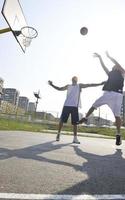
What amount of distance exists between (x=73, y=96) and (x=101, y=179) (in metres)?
6.36

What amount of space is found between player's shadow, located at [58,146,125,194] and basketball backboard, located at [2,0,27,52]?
8140mm

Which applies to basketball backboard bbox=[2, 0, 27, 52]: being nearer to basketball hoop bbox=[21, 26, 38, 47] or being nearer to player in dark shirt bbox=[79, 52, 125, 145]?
basketball hoop bbox=[21, 26, 38, 47]

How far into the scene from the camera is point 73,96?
10383mm

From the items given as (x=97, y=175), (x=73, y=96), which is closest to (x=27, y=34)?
(x=73, y=96)

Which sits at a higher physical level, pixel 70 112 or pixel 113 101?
pixel 113 101

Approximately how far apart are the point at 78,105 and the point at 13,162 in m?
5.63

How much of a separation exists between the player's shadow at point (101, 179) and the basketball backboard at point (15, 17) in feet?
26.7

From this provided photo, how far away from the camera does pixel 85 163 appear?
541 centimetres

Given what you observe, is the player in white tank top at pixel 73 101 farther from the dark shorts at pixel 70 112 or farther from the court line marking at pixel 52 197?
the court line marking at pixel 52 197

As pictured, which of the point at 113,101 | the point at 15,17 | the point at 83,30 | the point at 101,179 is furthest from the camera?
the point at 15,17

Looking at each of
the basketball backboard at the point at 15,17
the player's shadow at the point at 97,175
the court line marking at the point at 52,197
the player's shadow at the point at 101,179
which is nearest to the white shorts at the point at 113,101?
the player's shadow at the point at 97,175

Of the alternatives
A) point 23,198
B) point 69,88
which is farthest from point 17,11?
point 23,198

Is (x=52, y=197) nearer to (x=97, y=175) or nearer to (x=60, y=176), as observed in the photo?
(x=60, y=176)

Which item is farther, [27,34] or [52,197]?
[27,34]
